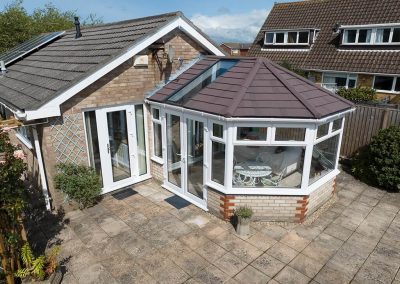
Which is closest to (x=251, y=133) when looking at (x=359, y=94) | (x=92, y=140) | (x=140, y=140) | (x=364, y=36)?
(x=140, y=140)

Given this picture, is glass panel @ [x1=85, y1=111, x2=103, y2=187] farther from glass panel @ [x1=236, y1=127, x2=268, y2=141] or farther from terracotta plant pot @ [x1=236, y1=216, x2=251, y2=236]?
terracotta plant pot @ [x1=236, y1=216, x2=251, y2=236]

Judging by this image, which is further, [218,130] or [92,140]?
[92,140]

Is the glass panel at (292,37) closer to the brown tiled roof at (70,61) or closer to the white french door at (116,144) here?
the brown tiled roof at (70,61)

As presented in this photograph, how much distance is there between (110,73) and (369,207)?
845 cm

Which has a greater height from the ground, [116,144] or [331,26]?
[331,26]

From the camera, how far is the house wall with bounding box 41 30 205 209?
750 cm

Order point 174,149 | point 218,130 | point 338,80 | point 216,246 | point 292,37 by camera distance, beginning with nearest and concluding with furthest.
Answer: point 216,246 < point 218,130 < point 174,149 < point 338,80 < point 292,37

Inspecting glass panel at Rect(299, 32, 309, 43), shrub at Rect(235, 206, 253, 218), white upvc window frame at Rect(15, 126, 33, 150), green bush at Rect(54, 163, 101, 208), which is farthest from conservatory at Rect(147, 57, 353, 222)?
glass panel at Rect(299, 32, 309, 43)

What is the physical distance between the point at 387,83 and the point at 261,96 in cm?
1659

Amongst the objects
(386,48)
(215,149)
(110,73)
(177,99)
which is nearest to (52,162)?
(110,73)

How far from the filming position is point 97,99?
7992mm

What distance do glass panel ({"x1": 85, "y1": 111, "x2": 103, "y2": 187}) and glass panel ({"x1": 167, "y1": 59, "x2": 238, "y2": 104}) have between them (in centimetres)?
227

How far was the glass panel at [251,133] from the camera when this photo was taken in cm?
668

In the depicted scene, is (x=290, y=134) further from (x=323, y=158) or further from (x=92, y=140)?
(x=92, y=140)
